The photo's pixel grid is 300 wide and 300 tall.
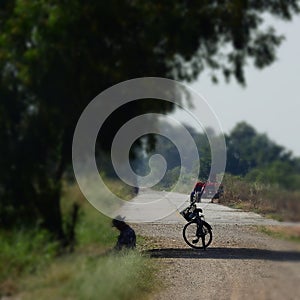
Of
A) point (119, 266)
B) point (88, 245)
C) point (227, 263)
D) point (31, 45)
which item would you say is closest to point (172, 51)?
point (31, 45)

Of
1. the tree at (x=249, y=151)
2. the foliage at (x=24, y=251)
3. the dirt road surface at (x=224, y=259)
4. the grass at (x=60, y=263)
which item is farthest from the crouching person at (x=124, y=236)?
the tree at (x=249, y=151)

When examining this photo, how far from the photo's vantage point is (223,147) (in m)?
4.25

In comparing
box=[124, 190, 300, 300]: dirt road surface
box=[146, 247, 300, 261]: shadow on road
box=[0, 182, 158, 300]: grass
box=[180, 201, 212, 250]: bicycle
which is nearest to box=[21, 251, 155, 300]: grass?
box=[0, 182, 158, 300]: grass

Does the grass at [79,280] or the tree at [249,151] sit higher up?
the tree at [249,151]

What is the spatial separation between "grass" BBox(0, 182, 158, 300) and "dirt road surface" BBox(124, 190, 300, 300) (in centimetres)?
56

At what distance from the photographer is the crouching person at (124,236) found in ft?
14.1

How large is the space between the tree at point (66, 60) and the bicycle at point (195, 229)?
1.19 m

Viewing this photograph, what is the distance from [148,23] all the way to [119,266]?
1506 mm

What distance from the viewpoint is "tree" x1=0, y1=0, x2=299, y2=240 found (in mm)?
3629

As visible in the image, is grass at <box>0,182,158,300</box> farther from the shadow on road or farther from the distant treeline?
the shadow on road

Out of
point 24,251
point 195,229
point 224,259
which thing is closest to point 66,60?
point 24,251

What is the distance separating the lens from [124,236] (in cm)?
461

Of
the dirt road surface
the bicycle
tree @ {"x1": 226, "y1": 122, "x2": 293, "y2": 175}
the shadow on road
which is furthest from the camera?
the shadow on road

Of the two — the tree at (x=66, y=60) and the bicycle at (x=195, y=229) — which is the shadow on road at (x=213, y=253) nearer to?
the bicycle at (x=195, y=229)
